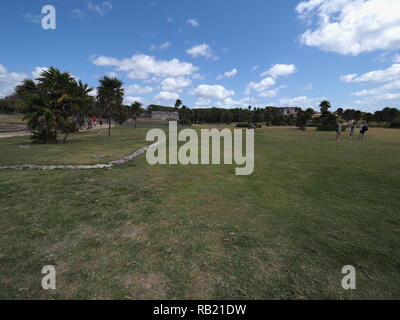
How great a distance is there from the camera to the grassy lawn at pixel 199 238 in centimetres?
278

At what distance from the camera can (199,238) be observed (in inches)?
155

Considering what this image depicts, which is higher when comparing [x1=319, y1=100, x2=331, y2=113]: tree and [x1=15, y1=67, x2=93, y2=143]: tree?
[x1=319, y1=100, x2=331, y2=113]: tree

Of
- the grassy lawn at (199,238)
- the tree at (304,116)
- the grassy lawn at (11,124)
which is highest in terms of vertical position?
the tree at (304,116)

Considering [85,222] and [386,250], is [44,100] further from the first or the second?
[386,250]

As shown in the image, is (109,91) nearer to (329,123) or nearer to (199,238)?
(199,238)

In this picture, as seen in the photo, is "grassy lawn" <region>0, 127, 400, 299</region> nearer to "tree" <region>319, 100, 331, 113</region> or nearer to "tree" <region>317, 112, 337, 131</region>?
"tree" <region>317, 112, 337, 131</region>

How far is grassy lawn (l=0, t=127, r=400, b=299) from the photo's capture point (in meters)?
2.78

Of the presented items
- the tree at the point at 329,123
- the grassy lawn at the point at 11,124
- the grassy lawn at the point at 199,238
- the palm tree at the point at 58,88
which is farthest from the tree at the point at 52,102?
the tree at the point at 329,123

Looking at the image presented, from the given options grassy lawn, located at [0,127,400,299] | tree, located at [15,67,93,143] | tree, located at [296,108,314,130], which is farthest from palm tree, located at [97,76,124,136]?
tree, located at [296,108,314,130]

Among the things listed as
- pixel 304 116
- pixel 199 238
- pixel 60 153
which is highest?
pixel 304 116

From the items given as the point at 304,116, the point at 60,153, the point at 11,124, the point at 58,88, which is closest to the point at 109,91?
the point at 58,88

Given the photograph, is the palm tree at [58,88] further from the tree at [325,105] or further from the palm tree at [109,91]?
the tree at [325,105]

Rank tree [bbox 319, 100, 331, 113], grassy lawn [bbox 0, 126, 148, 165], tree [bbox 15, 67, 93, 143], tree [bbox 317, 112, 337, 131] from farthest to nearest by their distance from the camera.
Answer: tree [bbox 319, 100, 331, 113], tree [bbox 317, 112, 337, 131], tree [bbox 15, 67, 93, 143], grassy lawn [bbox 0, 126, 148, 165]
